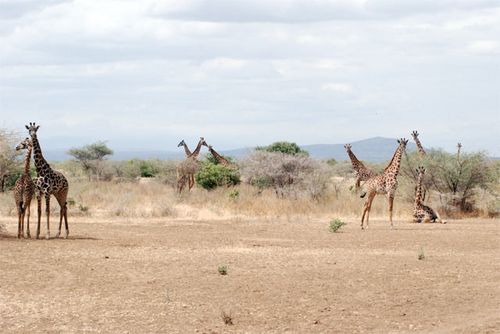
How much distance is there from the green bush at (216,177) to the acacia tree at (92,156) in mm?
15857

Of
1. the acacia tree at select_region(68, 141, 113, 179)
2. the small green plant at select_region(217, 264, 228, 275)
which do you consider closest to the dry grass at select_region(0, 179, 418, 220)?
the small green plant at select_region(217, 264, 228, 275)

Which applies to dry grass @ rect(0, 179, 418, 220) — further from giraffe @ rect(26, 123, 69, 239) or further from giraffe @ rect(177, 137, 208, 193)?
giraffe @ rect(26, 123, 69, 239)

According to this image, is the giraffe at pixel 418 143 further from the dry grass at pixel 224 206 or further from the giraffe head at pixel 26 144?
the giraffe head at pixel 26 144

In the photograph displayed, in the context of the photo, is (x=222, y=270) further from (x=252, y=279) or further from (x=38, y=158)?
(x=38, y=158)

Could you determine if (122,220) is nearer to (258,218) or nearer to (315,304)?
(258,218)

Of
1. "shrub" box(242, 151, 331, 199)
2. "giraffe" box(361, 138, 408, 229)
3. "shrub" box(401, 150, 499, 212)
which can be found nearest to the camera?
"giraffe" box(361, 138, 408, 229)

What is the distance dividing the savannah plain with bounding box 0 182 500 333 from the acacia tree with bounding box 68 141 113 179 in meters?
28.6

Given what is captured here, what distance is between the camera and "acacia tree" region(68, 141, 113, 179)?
52375 millimetres

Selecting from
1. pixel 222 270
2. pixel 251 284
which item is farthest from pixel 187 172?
pixel 251 284

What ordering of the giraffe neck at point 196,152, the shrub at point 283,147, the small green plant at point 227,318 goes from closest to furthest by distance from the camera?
1. the small green plant at point 227,318
2. the giraffe neck at point 196,152
3. the shrub at point 283,147

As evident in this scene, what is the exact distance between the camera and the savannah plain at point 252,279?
37.0ft

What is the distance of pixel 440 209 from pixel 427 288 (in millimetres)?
15382

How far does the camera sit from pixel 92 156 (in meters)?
56.6

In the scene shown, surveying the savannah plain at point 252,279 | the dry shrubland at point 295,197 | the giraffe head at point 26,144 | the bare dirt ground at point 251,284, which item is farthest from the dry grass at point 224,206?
the giraffe head at point 26,144
